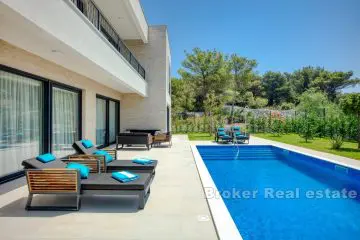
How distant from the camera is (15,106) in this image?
19.2 feet

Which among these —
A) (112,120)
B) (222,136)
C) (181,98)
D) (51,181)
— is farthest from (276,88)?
(51,181)

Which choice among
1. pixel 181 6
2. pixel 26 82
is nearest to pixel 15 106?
pixel 26 82

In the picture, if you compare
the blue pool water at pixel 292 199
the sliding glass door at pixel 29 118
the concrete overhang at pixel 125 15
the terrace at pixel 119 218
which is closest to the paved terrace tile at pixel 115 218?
the terrace at pixel 119 218

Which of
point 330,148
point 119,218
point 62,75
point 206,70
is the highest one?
point 206,70

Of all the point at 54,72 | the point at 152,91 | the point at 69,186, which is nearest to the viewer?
the point at 69,186

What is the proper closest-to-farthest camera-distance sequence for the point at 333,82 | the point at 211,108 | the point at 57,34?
the point at 57,34 → the point at 211,108 → the point at 333,82

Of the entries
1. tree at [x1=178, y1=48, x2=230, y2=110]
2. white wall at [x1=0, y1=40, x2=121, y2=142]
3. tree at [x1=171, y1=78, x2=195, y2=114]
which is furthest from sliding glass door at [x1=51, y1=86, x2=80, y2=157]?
tree at [x1=171, y1=78, x2=195, y2=114]

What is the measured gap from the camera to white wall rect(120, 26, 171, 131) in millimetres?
16031

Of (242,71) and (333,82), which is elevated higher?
(242,71)

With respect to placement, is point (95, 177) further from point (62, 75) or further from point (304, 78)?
point (304, 78)

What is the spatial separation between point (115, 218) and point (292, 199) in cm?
377

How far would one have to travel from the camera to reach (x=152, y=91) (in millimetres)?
16172

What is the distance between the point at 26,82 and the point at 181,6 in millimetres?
14370

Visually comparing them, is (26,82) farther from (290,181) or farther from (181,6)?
(181,6)
